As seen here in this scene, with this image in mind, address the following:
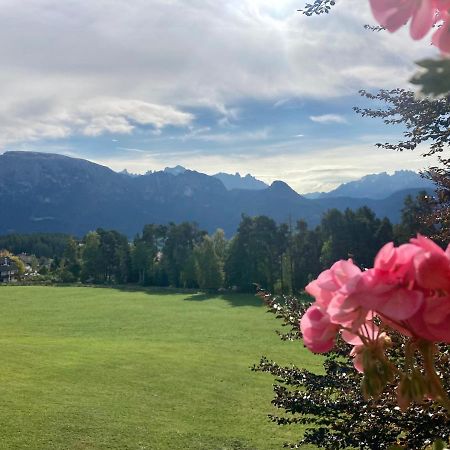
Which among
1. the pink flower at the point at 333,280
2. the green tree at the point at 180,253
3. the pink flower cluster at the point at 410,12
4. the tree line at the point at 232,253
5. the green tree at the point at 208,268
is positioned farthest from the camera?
the green tree at the point at 180,253

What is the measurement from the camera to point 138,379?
17156 millimetres

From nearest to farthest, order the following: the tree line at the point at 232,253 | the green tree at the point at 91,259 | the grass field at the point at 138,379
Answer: the grass field at the point at 138,379 → the tree line at the point at 232,253 → the green tree at the point at 91,259

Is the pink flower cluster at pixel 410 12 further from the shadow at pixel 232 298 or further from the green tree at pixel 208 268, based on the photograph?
the green tree at pixel 208 268

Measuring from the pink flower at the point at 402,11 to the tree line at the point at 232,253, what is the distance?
36.1 metres

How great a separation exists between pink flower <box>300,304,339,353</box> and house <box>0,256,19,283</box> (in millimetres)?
78155

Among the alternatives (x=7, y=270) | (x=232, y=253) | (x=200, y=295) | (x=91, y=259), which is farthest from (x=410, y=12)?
(x=7, y=270)

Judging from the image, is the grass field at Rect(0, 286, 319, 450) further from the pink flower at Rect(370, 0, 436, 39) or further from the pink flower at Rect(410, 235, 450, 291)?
the pink flower at Rect(370, 0, 436, 39)

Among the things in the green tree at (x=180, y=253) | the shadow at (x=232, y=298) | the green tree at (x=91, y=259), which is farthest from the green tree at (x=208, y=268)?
the green tree at (x=91, y=259)

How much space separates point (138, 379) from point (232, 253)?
34.1 m

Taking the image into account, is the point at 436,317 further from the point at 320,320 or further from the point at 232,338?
the point at 232,338

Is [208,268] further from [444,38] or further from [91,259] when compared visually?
[444,38]

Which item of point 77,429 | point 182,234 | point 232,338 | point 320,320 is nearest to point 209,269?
point 182,234

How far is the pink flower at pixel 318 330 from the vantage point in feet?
2.61

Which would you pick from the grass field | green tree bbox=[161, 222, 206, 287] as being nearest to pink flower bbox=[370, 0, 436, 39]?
the grass field
